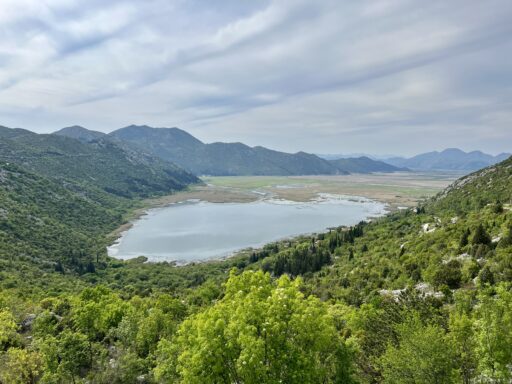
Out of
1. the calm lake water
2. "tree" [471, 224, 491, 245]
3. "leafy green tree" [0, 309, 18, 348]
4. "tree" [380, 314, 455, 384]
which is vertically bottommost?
the calm lake water

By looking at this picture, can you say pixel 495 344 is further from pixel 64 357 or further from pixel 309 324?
pixel 64 357

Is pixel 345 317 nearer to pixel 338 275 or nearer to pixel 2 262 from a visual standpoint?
pixel 338 275

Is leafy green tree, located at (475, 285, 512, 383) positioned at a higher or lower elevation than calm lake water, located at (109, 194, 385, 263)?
higher

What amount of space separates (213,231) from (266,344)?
138232 millimetres

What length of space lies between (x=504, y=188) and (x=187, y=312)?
7775 cm

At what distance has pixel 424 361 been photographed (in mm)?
17422

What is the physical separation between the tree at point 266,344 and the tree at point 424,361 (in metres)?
2.74

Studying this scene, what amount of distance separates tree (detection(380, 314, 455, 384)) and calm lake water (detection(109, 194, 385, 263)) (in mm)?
99589

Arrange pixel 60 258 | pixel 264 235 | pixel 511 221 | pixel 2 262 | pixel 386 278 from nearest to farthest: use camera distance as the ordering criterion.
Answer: pixel 511 221 → pixel 386 278 → pixel 2 262 → pixel 60 258 → pixel 264 235

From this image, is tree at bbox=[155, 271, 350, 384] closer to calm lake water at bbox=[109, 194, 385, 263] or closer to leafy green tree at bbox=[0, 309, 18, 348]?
leafy green tree at bbox=[0, 309, 18, 348]

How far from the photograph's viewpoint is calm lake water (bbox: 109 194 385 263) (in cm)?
12438

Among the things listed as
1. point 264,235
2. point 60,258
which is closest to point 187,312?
point 60,258

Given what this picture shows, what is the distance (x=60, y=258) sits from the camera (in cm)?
10950

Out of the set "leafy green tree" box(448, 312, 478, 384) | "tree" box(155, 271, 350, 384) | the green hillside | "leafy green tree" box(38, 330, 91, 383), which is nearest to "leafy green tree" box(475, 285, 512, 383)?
the green hillside
